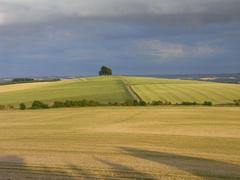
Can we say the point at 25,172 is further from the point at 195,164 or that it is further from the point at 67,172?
the point at 195,164

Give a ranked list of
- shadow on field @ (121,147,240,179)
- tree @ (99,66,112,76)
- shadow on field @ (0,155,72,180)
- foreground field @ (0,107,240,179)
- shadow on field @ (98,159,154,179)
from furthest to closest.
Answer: tree @ (99,66,112,76) → foreground field @ (0,107,240,179) → shadow on field @ (0,155,72,180) → shadow on field @ (121,147,240,179) → shadow on field @ (98,159,154,179)

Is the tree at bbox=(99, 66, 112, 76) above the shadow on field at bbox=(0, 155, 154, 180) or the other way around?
above

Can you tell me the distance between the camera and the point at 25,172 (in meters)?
14.6

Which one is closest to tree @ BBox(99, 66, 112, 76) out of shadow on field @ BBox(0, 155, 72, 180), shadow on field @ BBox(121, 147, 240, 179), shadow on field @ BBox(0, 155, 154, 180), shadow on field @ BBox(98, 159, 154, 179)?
shadow on field @ BBox(121, 147, 240, 179)

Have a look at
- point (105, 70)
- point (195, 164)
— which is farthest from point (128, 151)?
point (105, 70)

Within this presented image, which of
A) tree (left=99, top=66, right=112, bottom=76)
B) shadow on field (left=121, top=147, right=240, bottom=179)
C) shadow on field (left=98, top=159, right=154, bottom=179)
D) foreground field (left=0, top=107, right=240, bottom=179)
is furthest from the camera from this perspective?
tree (left=99, top=66, right=112, bottom=76)

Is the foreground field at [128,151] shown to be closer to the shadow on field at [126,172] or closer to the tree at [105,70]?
the shadow on field at [126,172]

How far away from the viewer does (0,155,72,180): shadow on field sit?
13.8 m

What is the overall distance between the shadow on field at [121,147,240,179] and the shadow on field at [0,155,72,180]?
3625 mm

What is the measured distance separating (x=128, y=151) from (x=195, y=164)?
14.1 feet

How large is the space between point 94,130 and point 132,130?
235 centimetres

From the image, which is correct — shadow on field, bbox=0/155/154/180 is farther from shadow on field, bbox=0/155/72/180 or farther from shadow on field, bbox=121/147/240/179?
shadow on field, bbox=121/147/240/179

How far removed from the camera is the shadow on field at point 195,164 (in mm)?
13641

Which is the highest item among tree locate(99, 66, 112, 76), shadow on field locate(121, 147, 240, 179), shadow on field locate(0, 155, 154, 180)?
tree locate(99, 66, 112, 76)
